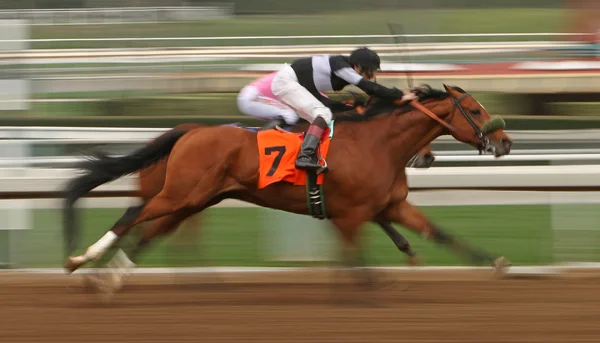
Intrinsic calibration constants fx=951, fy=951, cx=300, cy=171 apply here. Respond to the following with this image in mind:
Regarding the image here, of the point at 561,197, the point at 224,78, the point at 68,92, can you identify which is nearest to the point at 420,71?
the point at 224,78

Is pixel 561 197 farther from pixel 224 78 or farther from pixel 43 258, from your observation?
pixel 224 78

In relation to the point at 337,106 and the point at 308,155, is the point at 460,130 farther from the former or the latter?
the point at 308,155

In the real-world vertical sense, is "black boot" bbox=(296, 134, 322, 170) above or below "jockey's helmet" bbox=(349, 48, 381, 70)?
below

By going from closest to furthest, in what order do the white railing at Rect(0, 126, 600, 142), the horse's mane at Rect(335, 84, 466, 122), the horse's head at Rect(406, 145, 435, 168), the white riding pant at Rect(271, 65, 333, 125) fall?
the white riding pant at Rect(271, 65, 333, 125)
the horse's mane at Rect(335, 84, 466, 122)
the horse's head at Rect(406, 145, 435, 168)
the white railing at Rect(0, 126, 600, 142)

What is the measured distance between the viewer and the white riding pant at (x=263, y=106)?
5.66 meters

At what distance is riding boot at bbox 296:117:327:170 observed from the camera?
5250mm

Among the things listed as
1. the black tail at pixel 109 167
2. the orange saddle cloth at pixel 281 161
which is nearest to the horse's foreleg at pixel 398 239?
the orange saddle cloth at pixel 281 161

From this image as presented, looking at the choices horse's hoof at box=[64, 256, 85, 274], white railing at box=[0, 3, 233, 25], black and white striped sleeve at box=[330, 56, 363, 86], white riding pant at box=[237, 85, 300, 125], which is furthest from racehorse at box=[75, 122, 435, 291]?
white railing at box=[0, 3, 233, 25]

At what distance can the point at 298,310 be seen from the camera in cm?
499

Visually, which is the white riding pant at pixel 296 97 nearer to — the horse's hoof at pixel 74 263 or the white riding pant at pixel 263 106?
the white riding pant at pixel 263 106

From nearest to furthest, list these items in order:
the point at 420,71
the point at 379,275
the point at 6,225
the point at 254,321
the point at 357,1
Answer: the point at 254,321 → the point at 379,275 → the point at 6,225 → the point at 420,71 → the point at 357,1

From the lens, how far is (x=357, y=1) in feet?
90.0

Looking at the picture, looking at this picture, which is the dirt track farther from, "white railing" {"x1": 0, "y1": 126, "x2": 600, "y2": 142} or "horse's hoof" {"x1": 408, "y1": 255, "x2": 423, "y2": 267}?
"white railing" {"x1": 0, "y1": 126, "x2": 600, "y2": 142}

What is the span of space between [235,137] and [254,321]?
3.89 feet
